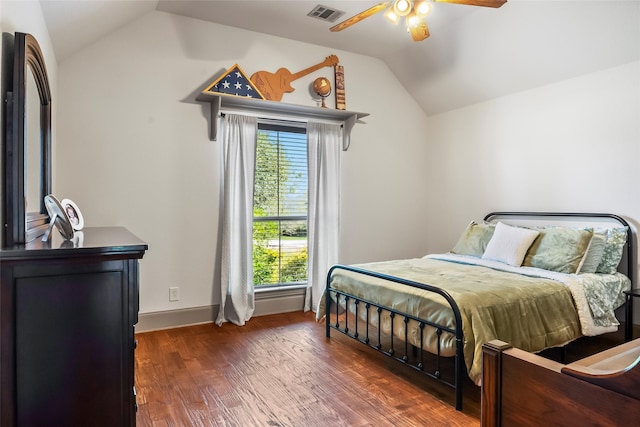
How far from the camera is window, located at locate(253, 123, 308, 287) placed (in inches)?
159

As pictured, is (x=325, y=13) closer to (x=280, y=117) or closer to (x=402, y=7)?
(x=280, y=117)

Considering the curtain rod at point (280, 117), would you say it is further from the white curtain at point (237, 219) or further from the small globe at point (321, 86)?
the small globe at point (321, 86)

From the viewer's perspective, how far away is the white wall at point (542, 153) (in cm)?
330

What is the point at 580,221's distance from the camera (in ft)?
11.7

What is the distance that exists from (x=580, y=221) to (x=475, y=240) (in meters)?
0.89

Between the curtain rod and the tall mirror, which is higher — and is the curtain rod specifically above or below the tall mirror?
above

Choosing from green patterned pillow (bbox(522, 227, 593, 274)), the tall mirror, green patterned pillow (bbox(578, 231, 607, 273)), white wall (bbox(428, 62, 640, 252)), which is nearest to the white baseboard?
the tall mirror

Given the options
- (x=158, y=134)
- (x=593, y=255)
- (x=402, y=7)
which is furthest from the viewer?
(x=158, y=134)

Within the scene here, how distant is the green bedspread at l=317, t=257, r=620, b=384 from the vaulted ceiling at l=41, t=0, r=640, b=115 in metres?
2.02

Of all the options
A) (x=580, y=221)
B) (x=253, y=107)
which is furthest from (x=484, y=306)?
(x=253, y=107)

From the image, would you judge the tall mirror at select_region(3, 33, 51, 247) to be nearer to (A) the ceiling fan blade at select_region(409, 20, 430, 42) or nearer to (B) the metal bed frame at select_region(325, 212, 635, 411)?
(B) the metal bed frame at select_region(325, 212, 635, 411)

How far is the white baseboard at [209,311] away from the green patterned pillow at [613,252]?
268 cm

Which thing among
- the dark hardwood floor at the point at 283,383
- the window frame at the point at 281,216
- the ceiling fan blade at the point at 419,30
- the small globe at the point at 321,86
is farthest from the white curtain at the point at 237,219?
the ceiling fan blade at the point at 419,30

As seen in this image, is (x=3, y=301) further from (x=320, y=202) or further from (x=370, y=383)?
(x=320, y=202)
